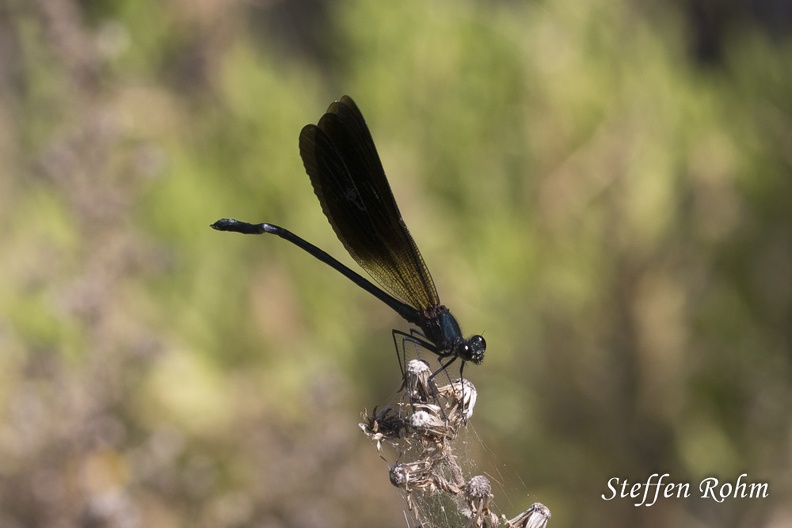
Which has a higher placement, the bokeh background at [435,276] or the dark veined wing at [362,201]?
the bokeh background at [435,276]

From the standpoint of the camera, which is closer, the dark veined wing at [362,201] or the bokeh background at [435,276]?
the dark veined wing at [362,201]

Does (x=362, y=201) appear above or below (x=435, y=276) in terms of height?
below

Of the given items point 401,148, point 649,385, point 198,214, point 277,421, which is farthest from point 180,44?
point 649,385

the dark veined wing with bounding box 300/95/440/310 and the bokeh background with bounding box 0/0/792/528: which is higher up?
the bokeh background with bounding box 0/0/792/528

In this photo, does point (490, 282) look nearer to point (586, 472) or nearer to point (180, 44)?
point (586, 472)

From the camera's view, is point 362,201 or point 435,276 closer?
point 362,201
